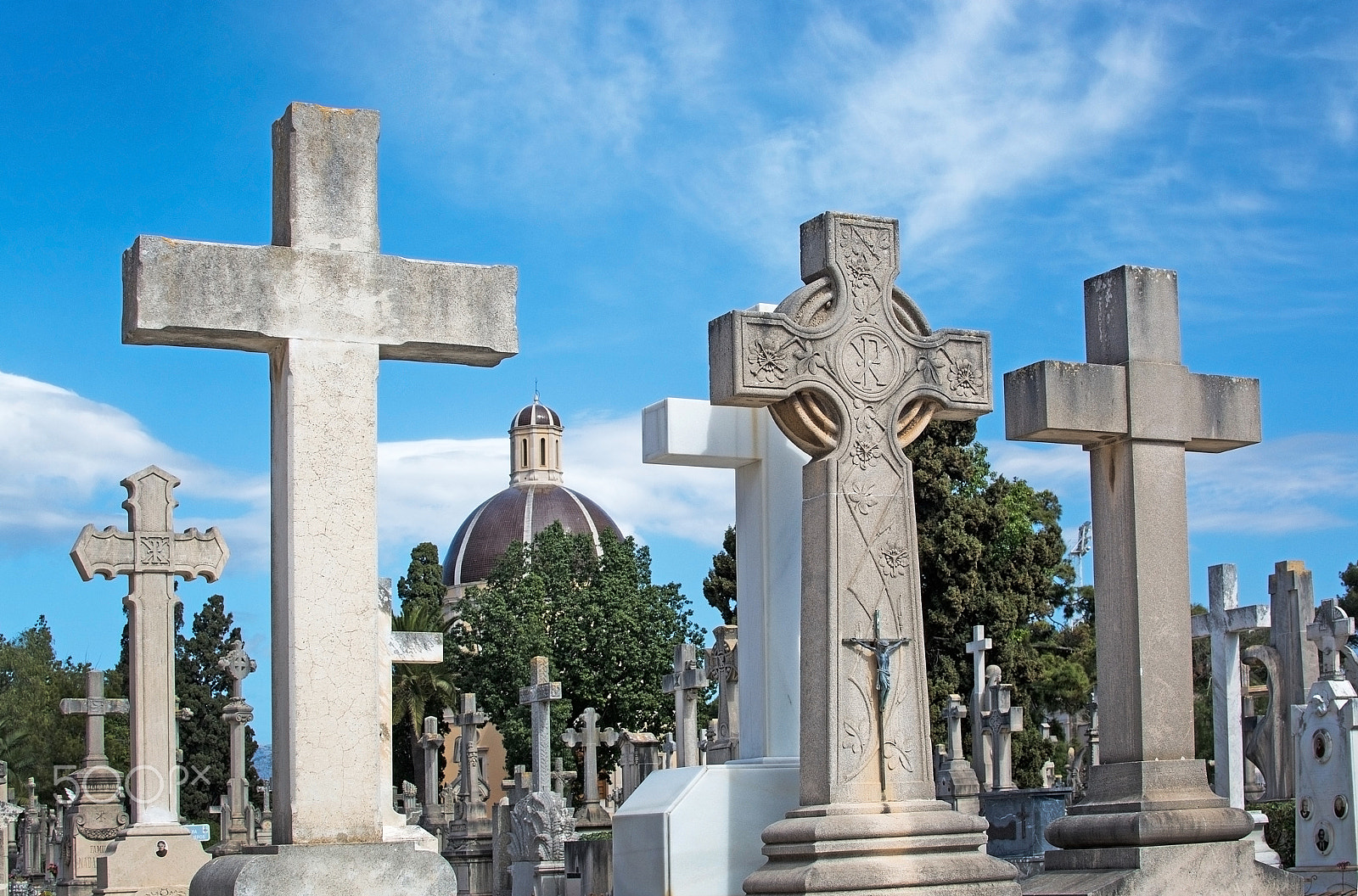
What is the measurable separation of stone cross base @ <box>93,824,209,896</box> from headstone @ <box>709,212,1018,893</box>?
769 centimetres

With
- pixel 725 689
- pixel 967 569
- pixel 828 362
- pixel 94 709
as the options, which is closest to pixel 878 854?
pixel 828 362

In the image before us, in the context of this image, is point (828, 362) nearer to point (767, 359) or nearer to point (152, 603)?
point (767, 359)

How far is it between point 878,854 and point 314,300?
327cm

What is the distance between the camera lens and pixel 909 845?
6.95m

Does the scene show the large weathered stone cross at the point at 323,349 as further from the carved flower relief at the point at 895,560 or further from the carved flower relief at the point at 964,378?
the carved flower relief at the point at 964,378

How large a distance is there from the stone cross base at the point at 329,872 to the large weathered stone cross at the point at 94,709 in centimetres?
1259

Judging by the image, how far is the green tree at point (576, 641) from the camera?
4944 centimetres

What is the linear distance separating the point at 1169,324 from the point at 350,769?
5086mm

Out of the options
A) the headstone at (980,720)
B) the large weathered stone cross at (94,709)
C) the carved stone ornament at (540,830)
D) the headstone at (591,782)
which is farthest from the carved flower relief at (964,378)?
the headstone at (591,782)

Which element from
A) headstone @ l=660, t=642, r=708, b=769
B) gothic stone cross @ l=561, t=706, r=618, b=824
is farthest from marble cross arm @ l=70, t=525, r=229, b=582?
gothic stone cross @ l=561, t=706, r=618, b=824

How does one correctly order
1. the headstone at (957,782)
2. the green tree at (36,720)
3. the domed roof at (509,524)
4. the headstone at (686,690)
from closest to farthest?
the headstone at (957,782), the headstone at (686,690), the green tree at (36,720), the domed roof at (509,524)

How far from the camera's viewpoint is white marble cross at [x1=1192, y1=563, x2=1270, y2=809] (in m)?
13.1

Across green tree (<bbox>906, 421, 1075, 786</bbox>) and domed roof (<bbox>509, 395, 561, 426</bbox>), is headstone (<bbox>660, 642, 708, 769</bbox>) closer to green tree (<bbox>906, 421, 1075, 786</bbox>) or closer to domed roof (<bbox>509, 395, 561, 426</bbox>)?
green tree (<bbox>906, 421, 1075, 786</bbox>)

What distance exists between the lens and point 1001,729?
25.9 metres
